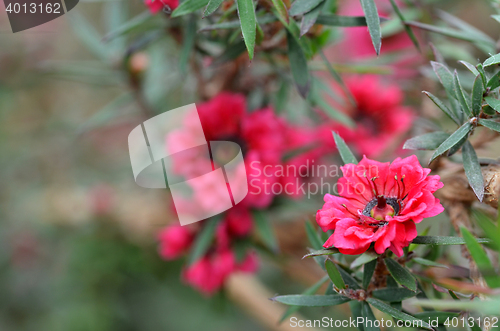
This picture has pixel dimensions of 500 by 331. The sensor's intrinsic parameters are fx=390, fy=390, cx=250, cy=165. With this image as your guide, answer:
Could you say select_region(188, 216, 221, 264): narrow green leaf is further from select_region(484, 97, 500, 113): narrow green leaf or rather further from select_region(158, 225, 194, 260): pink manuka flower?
select_region(484, 97, 500, 113): narrow green leaf

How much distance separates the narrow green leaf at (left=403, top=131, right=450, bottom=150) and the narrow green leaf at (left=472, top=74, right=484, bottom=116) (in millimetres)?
43

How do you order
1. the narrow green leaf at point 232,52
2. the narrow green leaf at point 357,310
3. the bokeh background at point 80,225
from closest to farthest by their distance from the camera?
the narrow green leaf at point 357,310, the narrow green leaf at point 232,52, the bokeh background at point 80,225

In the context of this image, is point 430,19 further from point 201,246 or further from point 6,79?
point 6,79

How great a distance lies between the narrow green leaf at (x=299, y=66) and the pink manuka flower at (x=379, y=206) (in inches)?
5.3

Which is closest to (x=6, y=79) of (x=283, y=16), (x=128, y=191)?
(x=128, y=191)

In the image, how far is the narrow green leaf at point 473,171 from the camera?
32 cm

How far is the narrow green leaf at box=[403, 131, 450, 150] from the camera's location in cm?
36

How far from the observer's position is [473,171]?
334 millimetres

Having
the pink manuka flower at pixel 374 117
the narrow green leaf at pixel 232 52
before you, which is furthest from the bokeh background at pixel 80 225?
the narrow green leaf at pixel 232 52

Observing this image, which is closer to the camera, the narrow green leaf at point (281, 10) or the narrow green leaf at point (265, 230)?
the narrow green leaf at point (281, 10)

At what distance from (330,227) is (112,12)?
59cm

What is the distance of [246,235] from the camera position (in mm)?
595

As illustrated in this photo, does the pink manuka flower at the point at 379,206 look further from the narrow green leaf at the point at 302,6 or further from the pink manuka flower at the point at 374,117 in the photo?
the pink manuka flower at the point at 374,117

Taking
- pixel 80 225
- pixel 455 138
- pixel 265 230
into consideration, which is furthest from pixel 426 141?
pixel 80 225
